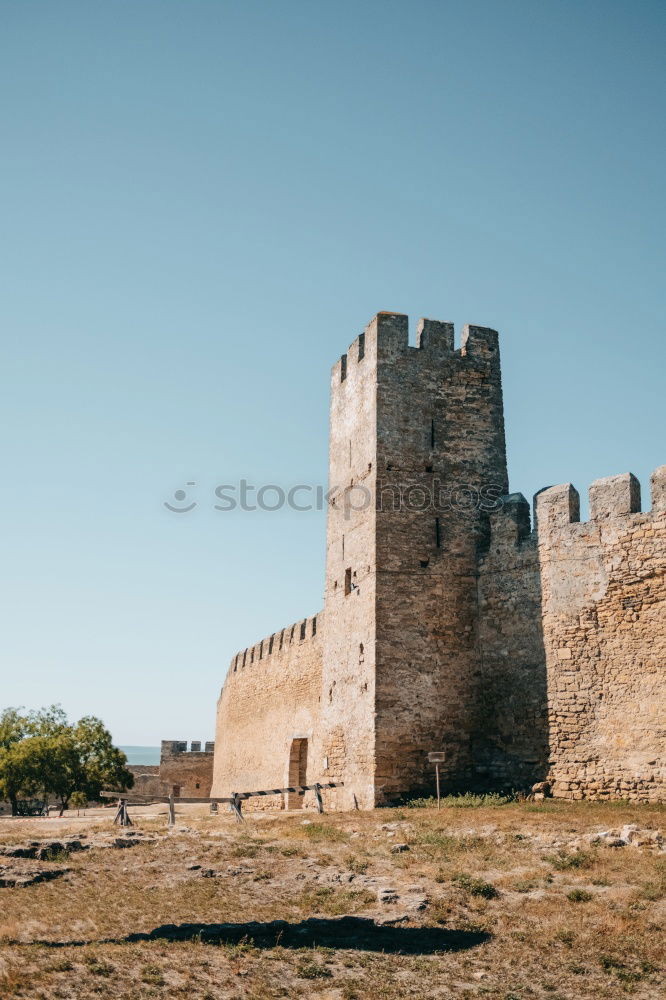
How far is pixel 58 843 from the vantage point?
13.2m

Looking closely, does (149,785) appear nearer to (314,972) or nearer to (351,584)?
(351,584)

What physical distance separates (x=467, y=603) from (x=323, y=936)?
33.2ft

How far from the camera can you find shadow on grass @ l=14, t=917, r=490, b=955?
8.16 metres

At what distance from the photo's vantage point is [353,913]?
9.14 m

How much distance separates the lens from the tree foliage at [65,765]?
2984 cm

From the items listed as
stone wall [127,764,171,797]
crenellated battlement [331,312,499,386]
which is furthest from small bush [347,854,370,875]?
stone wall [127,764,171,797]

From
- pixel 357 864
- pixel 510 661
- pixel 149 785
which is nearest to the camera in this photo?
pixel 357 864

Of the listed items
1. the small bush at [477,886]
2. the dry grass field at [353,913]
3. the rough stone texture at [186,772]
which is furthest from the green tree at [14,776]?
the small bush at [477,886]

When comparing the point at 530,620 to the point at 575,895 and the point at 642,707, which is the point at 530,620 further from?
the point at 575,895

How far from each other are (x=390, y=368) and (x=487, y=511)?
3.56 m

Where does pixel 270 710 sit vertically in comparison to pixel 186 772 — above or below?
above

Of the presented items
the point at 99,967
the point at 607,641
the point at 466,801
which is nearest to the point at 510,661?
the point at 607,641

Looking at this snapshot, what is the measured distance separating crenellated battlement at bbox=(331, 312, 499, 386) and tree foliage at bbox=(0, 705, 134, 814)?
17.9 meters

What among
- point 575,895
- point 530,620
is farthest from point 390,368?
point 575,895
